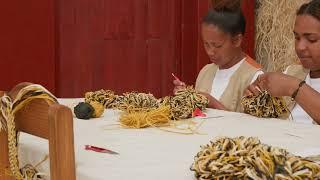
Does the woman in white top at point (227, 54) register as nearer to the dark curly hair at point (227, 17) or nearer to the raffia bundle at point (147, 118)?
the dark curly hair at point (227, 17)

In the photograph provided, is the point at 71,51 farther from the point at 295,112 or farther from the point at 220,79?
the point at 295,112

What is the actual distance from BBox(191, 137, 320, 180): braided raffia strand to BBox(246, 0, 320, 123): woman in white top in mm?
857

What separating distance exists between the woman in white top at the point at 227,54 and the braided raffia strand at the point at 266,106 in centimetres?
59

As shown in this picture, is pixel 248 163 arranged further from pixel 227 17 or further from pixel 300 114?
pixel 227 17

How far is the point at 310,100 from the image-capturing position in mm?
1645

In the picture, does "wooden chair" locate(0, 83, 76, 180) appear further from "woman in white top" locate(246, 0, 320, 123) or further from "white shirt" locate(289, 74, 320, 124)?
"white shirt" locate(289, 74, 320, 124)

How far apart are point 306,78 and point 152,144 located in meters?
0.99

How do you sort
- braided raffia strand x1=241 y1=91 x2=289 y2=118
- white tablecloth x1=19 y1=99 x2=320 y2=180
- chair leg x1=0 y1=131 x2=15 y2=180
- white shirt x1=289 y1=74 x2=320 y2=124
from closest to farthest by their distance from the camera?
white tablecloth x1=19 y1=99 x2=320 y2=180, chair leg x1=0 y1=131 x2=15 y2=180, braided raffia strand x1=241 y1=91 x2=289 y2=118, white shirt x1=289 y1=74 x2=320 y2=124

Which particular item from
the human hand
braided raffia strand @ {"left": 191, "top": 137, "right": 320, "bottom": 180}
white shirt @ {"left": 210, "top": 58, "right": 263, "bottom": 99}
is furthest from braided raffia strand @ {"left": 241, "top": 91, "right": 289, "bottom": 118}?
braided raffia strand @ {"left": 191, "top": 137, "right": 320, "bottom": 180}

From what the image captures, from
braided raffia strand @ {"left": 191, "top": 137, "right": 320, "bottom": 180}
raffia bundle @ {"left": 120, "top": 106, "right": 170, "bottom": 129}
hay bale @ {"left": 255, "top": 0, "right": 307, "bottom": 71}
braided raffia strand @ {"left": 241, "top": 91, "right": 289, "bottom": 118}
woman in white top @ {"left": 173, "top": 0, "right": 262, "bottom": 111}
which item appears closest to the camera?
braided raffia strand @ {"left": 191, "top": 137, "right": 320, "bottom": 180}

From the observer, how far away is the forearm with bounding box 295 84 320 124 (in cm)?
164

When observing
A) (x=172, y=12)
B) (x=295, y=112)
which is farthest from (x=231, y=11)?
(x=172, y=12)

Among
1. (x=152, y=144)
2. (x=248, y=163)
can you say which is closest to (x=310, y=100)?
(x=152, y=144)

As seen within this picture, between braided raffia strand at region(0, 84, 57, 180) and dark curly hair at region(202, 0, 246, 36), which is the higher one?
dark curly hair at region(202, 0, 246, 36)
